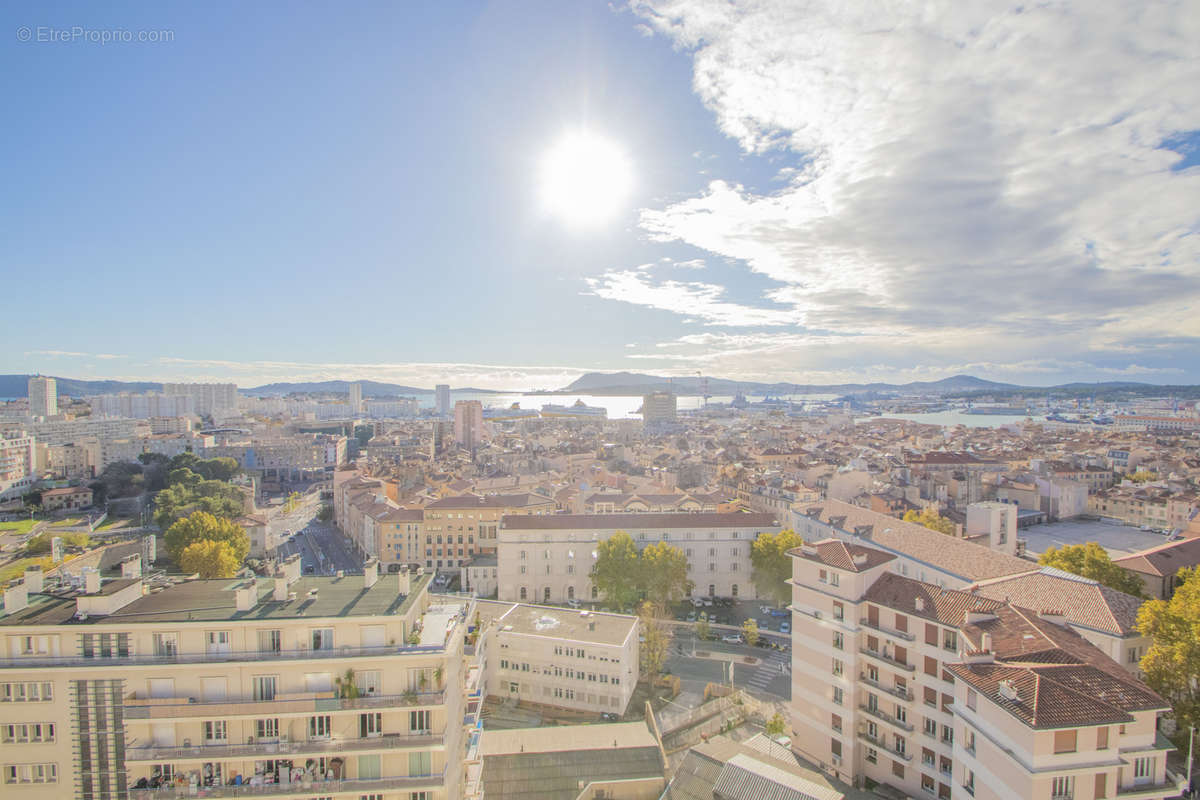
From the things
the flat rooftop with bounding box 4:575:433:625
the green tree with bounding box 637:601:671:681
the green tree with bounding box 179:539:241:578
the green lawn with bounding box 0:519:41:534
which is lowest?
the green lawn with bounding box 0:519:41:534

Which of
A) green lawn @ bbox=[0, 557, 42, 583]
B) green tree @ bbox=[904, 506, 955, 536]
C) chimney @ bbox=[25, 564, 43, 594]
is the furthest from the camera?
green tree @ bbox=[904, 506, 955, 536]

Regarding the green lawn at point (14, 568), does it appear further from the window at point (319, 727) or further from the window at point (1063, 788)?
the window at point (1063, 788)

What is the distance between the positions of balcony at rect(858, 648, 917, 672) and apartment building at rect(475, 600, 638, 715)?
7644mm

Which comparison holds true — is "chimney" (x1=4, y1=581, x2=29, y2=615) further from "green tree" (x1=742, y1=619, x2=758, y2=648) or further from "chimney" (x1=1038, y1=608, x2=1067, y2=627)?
"green tree" (x1=742, y1=619, x2=758, y2=648)

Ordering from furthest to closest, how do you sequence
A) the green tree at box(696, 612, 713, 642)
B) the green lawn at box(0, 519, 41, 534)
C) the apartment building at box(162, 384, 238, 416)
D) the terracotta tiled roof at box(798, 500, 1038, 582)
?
the apartment building at box(162, 384, 238, 416) < the green lawn at box(0, 519, 41, 534) < the green tree at box(696, 612, 713, 642) < the terracotta tiled roof at box(798, 500, 1038, 582)

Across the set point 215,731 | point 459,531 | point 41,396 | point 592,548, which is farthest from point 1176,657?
point 41,396

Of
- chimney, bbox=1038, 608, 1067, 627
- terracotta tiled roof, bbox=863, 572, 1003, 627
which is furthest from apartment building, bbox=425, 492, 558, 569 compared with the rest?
chimney, bbox=1038, 608, 1067, 627

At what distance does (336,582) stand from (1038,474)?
57.7 m

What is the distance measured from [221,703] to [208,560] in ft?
78.8

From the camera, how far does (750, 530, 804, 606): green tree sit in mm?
27062

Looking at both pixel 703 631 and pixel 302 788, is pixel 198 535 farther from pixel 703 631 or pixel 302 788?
pixel 302 788

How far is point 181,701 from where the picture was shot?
949cm

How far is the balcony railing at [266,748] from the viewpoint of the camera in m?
9.30

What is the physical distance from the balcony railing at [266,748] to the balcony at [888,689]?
9812 millimetres
